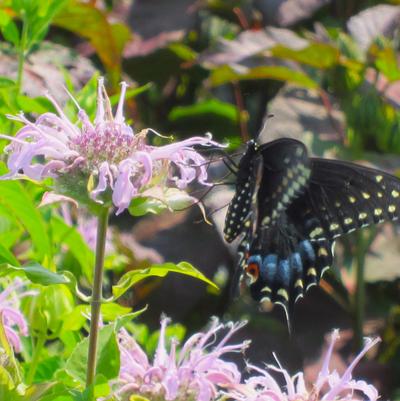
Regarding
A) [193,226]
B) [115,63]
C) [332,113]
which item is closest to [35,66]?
[115,63]

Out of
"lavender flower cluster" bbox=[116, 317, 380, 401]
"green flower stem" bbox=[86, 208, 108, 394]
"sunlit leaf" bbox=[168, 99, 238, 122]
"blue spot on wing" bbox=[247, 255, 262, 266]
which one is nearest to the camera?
"green flower stem" bbox=[86, 208, 108, 394]

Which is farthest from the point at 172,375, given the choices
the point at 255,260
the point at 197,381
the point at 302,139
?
the point at 302,139

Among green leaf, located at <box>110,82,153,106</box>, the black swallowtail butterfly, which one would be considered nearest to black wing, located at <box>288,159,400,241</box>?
the black swallowtail butterfly

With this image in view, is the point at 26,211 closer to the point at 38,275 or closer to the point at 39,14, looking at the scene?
the point at 38,275

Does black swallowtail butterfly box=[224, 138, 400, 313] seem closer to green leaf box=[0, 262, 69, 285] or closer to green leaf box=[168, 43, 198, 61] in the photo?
green leaf box=[0, 262, 69, 285]

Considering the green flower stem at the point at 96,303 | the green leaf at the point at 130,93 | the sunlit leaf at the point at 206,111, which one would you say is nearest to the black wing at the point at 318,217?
the green leaf at the point at 130,93

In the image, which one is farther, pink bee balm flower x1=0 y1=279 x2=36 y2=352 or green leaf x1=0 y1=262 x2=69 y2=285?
pink bee balm flower x1=0 y1=279 x2=36 y2=352

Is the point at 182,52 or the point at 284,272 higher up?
the point at 182,52
